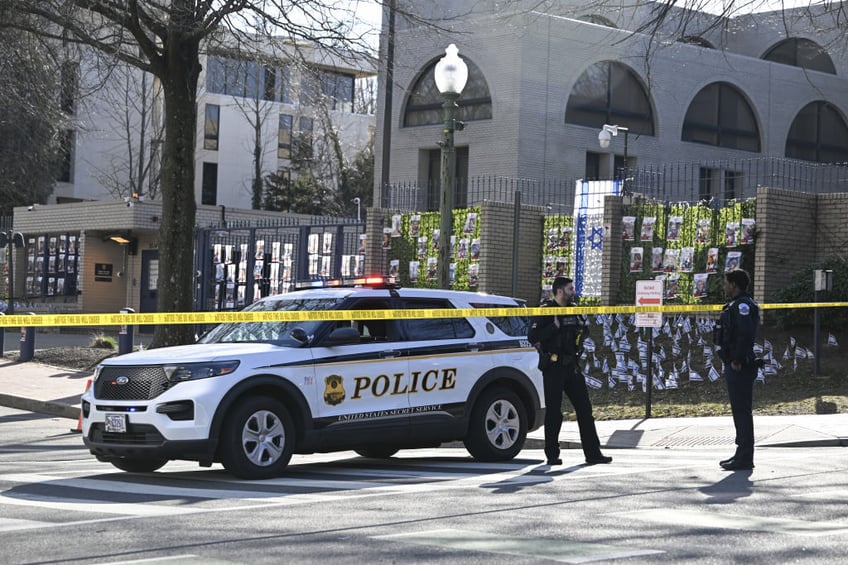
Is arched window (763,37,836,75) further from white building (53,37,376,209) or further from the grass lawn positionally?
the grass lawn

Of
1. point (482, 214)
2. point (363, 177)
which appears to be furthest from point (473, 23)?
point (363, 177)

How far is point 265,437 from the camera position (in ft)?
37.4

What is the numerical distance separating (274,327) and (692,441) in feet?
18.4

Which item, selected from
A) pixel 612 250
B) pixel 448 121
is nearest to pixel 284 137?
pixel 612 250

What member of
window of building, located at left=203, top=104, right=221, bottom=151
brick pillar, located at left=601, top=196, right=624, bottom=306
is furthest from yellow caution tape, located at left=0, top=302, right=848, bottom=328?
window of building, located at left=203, top=104, right=221, bottom=151

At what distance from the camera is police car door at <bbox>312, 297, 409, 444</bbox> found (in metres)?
11.9

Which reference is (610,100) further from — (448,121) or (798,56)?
(448,121)

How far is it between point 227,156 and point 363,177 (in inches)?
306

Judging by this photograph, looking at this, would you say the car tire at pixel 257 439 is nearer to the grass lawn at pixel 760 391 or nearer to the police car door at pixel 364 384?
the police car door at pixel 364 384


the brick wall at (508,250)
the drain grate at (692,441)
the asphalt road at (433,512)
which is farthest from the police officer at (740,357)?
the brick wall at (508,250)

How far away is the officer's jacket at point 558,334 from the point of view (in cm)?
1273

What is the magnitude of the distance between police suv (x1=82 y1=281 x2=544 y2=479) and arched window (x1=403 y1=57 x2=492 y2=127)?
24.2 metres

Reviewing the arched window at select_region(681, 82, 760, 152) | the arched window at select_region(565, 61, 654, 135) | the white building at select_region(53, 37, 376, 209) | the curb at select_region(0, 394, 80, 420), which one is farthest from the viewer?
the white building at select_region(53, 37, 376, 209)

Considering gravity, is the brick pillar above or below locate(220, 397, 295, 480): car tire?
above
